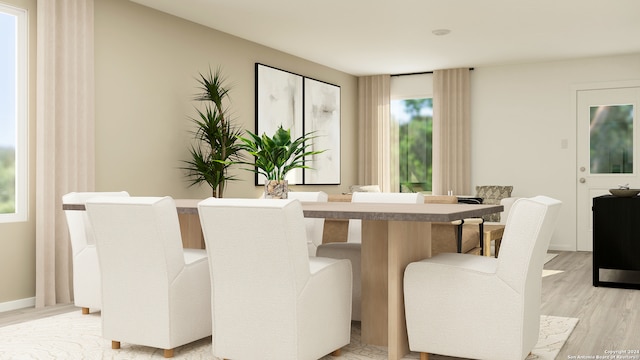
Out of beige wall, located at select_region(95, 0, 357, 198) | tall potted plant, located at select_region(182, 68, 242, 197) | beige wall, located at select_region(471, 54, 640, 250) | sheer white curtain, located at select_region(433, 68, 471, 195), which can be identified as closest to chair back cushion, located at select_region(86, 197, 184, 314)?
beige wall, located at select_region(95, 0, 357, 198)

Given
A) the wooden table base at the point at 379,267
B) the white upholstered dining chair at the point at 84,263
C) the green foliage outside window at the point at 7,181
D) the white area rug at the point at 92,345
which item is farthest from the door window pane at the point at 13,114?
the wooden table base at the point at 379,267

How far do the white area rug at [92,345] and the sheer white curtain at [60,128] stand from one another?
71 cm

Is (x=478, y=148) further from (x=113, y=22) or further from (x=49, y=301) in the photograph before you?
(x=49, y=301)

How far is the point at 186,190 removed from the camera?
20.1ft

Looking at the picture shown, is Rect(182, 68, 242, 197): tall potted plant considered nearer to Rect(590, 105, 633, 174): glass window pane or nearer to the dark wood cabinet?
the dark wood cabinet

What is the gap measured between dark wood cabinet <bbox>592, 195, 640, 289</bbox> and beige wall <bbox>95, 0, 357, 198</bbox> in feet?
11.9

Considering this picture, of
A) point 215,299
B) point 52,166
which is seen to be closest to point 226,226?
point 215,299

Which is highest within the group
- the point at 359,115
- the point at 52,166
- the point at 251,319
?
the point at 359,115

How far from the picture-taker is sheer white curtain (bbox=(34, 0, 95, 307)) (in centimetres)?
459

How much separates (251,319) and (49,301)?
8.29 feet

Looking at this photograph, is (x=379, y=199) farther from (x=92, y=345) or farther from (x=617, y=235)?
(x=617, y=235)

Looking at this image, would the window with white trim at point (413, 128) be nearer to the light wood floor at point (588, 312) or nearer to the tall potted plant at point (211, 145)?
the light wood floor at point (588, 312)

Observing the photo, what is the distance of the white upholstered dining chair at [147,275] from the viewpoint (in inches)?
118

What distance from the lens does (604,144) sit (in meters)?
8.11
